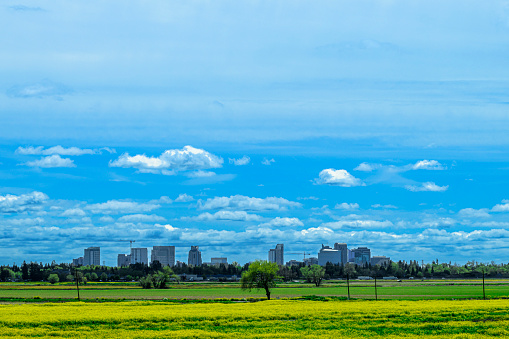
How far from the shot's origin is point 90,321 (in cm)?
6278

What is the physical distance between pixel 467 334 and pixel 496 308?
1338 inches

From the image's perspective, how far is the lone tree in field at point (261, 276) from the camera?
129125 mm

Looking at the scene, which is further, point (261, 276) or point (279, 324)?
point (261, 276)

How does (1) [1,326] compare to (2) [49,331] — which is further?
(1) [1,326]

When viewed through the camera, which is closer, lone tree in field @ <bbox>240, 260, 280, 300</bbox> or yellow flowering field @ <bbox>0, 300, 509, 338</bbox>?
yellow flowering field @ <bbox>0, 300, 509, 338</bbox>

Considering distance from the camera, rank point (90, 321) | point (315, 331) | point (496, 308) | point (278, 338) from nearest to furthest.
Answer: point (278, 338)
point (315, 331)
point (90, 321)
point (496, 308)

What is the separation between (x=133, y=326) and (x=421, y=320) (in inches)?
1197

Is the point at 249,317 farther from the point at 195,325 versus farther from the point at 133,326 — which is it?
the point at 133,326

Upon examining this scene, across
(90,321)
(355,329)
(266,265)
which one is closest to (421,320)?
(355,329)

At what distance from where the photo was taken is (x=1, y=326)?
5891 centimetres

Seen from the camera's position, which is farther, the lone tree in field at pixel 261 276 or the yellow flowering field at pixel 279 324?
the lone tree in field at pixel 261 276

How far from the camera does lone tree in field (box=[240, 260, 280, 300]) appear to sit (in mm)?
129125

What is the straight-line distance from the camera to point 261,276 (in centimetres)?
12962

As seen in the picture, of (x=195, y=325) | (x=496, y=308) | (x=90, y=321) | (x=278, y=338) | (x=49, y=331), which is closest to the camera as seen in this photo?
(x=278, y=338)
